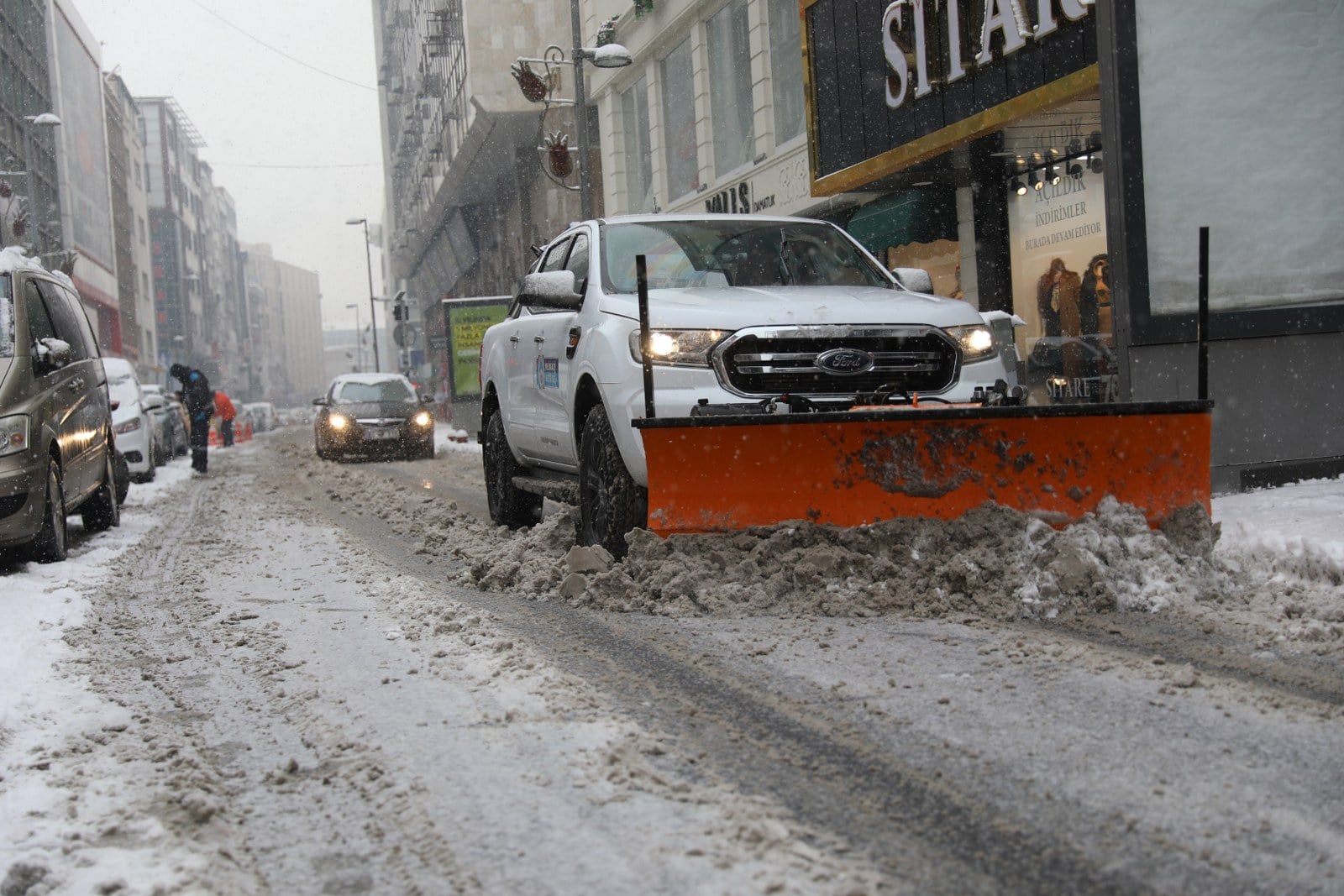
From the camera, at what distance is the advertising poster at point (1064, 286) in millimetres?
12492

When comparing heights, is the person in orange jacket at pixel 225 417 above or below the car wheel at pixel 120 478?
above

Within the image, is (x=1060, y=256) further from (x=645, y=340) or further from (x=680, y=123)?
(x=680, y=123)

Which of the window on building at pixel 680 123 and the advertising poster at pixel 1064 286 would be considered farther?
the window on building at pixel 680 123

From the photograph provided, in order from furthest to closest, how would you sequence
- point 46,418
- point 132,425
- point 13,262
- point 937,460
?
point 132,425, point 13,262, point 46,418, point 937,460

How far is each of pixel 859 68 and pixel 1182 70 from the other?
5.52m

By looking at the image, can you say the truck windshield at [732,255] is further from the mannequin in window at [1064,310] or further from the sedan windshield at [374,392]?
the sedan windshield at [374,392]

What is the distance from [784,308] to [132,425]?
1328cm

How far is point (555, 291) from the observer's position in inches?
263

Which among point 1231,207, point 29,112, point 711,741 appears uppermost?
point 29,112

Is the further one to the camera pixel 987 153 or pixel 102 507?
pixel 987 153

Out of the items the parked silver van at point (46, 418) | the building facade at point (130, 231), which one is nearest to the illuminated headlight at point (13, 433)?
the parked silver van at point (46, 418)


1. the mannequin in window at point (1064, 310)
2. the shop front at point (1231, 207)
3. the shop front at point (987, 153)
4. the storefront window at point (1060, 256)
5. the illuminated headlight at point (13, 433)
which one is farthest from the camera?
the mannequin in window at point (1064, 310)

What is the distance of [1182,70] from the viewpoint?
29.8 ft

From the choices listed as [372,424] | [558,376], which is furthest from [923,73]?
[372,424]
